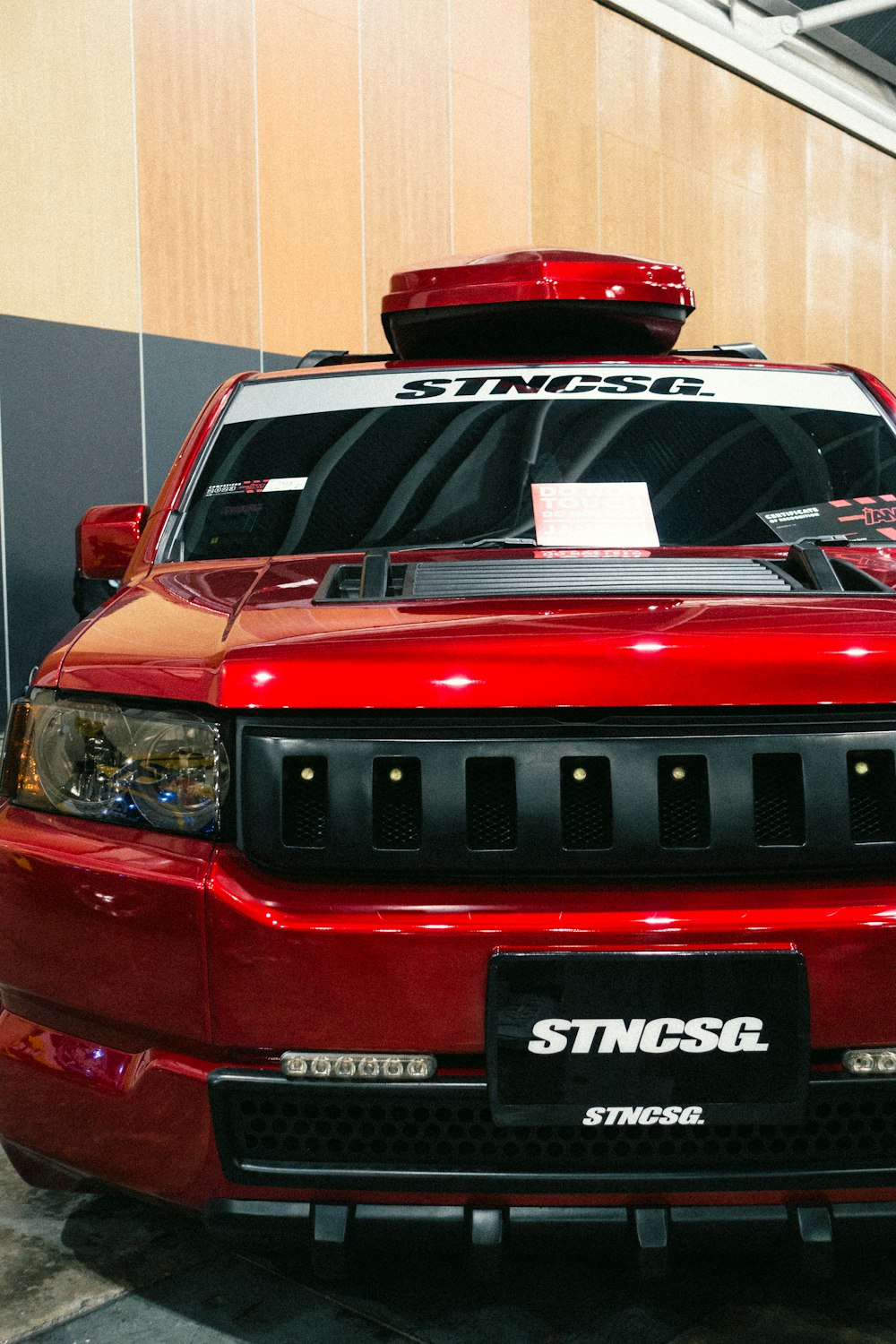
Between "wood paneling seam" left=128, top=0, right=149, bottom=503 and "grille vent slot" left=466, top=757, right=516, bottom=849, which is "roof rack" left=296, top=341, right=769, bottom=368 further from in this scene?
"wood paneling seam" left=128, top=0, right=149, bottom=503

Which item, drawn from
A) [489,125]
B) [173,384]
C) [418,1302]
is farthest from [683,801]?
[489,125]

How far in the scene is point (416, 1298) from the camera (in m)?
1.97

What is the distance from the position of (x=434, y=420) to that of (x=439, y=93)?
30.1ft

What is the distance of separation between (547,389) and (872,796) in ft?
5.11

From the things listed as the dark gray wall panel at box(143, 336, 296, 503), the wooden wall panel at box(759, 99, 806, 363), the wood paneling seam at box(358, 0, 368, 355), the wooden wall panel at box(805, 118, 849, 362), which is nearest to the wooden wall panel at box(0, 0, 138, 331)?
the dark gray wall panel at box(143, 336, 296, 503)

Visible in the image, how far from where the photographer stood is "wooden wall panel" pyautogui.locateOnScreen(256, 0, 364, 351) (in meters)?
9.43

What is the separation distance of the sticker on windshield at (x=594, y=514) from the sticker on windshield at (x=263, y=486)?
20.8 inches

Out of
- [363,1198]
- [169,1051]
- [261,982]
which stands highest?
[261,982]

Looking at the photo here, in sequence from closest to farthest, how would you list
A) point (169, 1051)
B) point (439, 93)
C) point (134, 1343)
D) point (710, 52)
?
point (169, 1051) < point (134, 1343) < point (439, 93) < point (710, 52)

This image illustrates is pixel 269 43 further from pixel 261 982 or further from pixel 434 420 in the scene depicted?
pixel 261 982

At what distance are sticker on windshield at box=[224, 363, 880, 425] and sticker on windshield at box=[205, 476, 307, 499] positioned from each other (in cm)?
23

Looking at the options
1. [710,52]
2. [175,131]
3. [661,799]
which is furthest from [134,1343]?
[710,52]

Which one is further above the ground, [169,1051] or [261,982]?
[261,982]

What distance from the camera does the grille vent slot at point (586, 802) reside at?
1.58 metres
